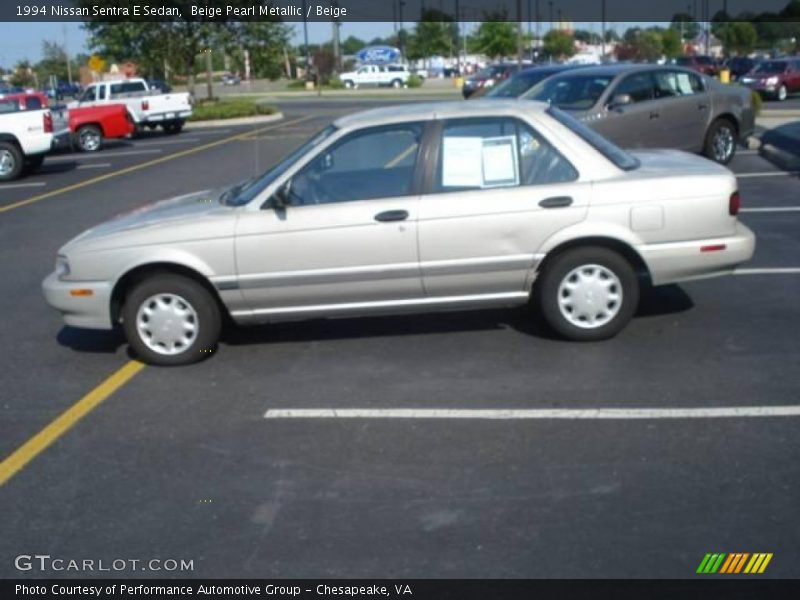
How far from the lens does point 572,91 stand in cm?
1517

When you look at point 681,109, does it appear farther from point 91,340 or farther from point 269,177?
point 91,340

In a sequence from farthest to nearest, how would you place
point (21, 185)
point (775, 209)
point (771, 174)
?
1. point (21, 185)
2. point (771, 174)
3. point (775, 209)

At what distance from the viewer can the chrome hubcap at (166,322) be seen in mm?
6980

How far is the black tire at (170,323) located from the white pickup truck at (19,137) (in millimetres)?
14576

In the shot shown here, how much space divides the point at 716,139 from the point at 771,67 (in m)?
25.8

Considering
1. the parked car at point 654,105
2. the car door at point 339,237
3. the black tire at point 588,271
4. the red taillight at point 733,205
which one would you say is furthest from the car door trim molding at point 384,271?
the parked car at point 654,105

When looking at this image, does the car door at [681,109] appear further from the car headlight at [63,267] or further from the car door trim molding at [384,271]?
the car headlight at [63,267]

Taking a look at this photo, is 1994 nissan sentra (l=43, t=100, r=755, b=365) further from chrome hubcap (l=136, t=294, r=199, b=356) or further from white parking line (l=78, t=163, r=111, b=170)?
white parking line (l=78, t=163, r=111, b=170)

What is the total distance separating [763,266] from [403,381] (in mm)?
4187

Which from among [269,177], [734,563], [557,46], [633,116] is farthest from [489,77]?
[557,46]

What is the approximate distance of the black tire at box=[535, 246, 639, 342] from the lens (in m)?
6.90

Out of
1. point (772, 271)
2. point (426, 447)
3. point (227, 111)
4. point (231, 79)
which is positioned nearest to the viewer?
point (426, 447)
